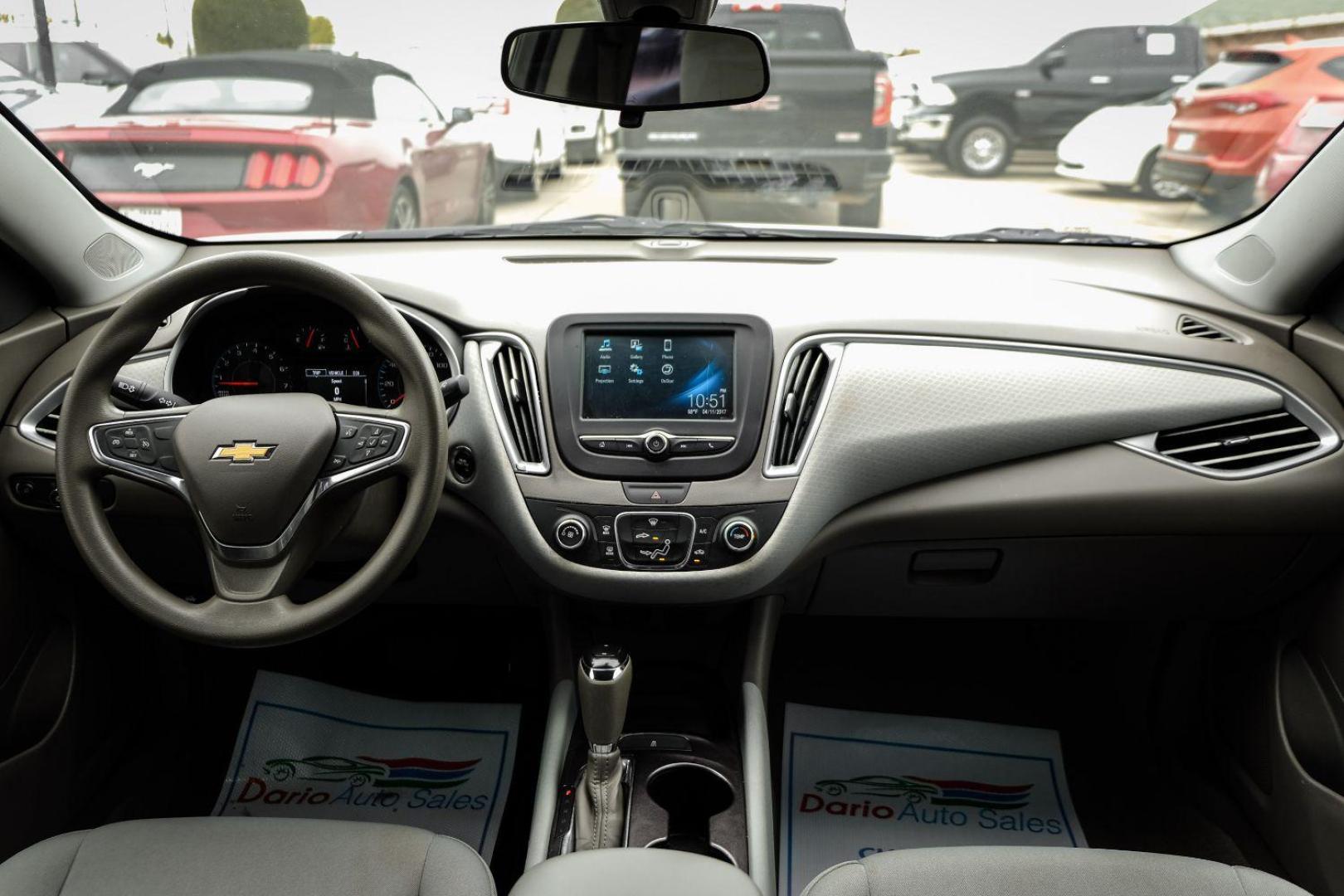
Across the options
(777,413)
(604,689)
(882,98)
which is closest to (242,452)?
(604,689)

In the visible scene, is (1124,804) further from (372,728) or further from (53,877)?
(53,877)

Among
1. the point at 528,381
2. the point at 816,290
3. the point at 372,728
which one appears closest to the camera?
the point at 528,381

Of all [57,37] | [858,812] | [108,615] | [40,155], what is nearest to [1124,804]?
[858,812]

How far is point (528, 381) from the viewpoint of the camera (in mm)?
1953

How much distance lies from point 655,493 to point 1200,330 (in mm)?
1152

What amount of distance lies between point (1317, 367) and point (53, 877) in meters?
2.34

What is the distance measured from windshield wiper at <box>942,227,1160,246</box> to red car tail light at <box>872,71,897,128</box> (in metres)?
1.61

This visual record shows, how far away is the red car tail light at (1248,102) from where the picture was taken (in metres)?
2.64

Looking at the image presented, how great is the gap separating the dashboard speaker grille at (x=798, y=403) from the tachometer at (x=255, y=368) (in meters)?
0.96

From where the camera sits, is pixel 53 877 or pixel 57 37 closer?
pixel 53 877

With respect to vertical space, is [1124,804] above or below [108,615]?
below

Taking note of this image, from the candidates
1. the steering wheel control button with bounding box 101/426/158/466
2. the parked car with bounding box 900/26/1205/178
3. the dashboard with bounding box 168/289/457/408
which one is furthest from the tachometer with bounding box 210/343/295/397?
the parked car with bounding box 900/26/1205/178

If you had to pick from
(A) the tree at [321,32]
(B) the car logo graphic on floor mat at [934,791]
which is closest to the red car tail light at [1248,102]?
(B) the car logo graphic on floor mat at [934,791]

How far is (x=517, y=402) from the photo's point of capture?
1.95 metres
